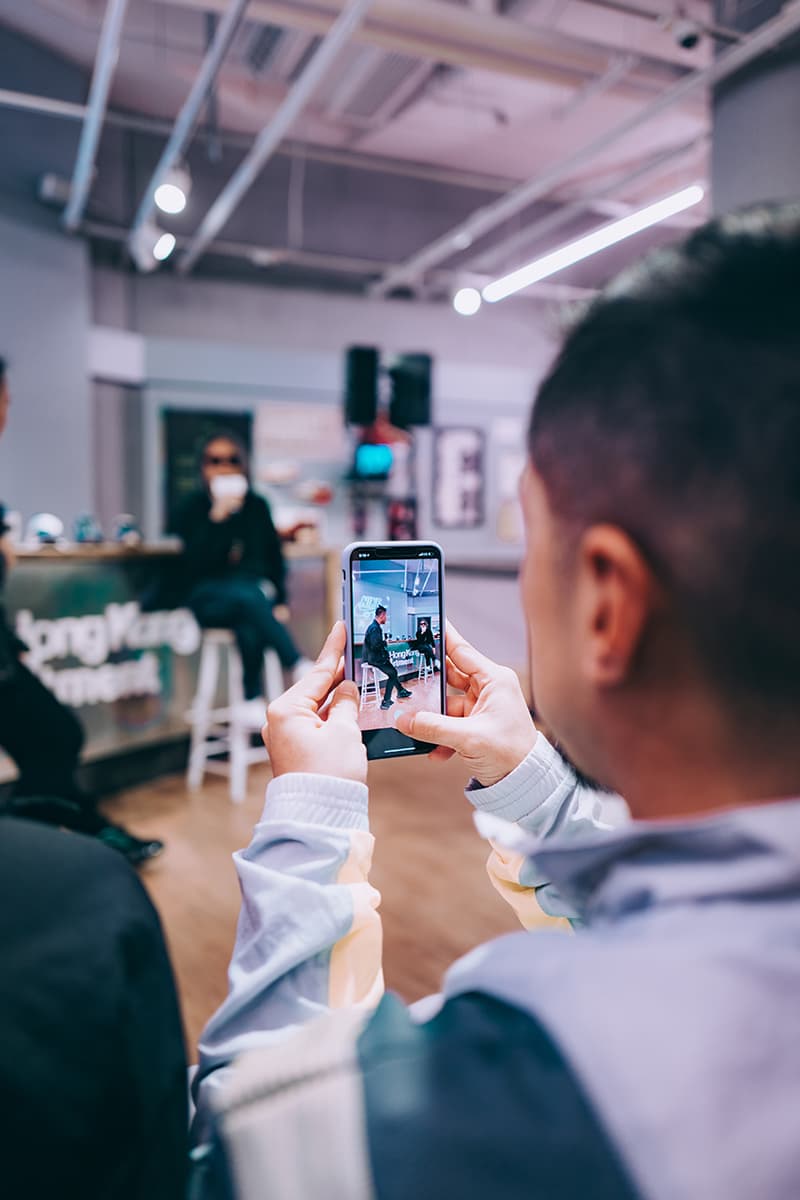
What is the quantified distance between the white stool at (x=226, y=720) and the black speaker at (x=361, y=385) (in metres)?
2.77

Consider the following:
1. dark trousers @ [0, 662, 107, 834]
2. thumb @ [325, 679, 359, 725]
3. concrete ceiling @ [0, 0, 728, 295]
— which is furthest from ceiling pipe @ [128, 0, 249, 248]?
thumb @ [325, 679, 359, 725]

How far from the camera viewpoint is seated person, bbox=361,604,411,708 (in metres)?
0.77

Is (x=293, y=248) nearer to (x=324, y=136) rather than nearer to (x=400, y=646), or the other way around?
(x=324, y=136)

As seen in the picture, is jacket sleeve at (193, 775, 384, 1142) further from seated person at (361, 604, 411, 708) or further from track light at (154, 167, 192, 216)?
track light at (154, 167, 192, 216)

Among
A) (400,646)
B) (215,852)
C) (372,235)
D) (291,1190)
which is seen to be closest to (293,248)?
(372,235)

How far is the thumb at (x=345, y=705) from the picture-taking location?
2.24 feet

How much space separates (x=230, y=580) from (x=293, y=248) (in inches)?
193

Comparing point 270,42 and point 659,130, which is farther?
point 659,130

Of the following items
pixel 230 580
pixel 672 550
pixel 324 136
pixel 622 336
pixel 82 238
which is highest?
pixel 324 136

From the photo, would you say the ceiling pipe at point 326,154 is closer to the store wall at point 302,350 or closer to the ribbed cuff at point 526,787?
the store wall at point 302,350

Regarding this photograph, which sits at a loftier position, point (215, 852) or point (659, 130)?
point (659, 130)

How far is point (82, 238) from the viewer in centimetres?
621

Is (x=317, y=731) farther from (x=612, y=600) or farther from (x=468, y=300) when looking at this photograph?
(x=468, y=300)

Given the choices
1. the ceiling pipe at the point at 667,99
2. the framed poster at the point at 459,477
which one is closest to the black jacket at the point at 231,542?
the ceiling pipe at the point at 667,99
